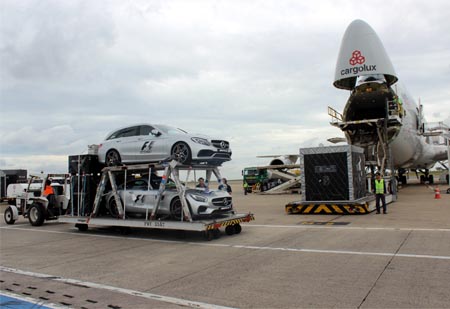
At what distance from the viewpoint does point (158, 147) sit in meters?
11.4

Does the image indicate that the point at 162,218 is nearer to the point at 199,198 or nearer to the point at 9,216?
the point at 199,198

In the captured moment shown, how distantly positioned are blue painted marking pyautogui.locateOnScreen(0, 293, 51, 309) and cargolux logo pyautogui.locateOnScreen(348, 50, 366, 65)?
1810 cm

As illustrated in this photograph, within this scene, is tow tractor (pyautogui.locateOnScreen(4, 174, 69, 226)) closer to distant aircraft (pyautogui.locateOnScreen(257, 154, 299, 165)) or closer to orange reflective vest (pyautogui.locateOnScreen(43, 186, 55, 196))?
orange reflective vest (pyautogui.locateOnScreen(43, 186, 55, 196))

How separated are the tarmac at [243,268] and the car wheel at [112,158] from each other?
2.31 metres

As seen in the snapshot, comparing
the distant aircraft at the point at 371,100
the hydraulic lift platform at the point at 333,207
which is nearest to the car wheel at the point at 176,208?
the hydraulic lift platform at the point at 333,207

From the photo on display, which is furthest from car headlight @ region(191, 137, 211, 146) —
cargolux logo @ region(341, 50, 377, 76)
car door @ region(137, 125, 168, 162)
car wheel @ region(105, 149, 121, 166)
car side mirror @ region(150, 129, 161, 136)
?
cargolux logo @ region(341, 50, 377, 76)

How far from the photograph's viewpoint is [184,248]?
30.2 feet

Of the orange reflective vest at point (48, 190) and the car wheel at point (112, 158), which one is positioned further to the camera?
the orange reflective vest at point (48, 190)

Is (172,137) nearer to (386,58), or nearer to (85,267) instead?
(85,267)

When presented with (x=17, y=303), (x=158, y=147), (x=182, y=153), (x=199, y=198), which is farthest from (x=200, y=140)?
(x=17, y=303)

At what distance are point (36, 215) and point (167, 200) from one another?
694cm

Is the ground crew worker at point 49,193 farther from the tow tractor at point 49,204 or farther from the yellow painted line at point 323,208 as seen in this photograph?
the yellow painted line at point 323,208

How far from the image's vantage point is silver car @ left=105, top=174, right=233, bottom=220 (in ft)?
34.3

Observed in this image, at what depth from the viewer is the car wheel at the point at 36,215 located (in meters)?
14.7
